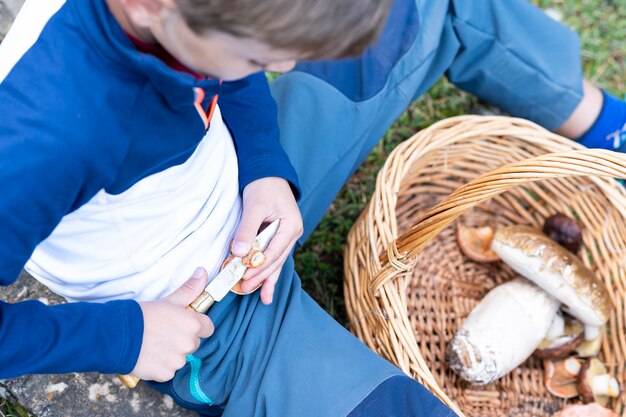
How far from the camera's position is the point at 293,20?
0.62 m

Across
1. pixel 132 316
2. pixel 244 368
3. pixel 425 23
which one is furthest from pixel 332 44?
pixel 425 23

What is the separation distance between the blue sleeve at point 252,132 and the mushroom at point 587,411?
76cm

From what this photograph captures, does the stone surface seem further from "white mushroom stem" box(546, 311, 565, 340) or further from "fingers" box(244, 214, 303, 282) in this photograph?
"white mushroom stem" box(546, 311, 565, 340)

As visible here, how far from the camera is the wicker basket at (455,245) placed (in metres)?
1.13

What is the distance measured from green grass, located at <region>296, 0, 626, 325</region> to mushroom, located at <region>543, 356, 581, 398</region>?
18.3 inches

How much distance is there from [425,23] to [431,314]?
2.05 feet

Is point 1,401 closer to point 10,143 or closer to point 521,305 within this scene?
point 10,143

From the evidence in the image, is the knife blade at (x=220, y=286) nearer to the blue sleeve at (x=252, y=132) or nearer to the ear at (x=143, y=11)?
the blue sleeve at (x=252, y=132)

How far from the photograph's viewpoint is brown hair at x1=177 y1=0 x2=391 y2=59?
61 cm

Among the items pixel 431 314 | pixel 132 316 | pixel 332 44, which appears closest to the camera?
pixel 332 44

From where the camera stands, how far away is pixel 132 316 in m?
0.87

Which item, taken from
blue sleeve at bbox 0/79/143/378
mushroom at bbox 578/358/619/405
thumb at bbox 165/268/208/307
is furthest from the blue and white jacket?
mushroom at bbox 578/358/619/405

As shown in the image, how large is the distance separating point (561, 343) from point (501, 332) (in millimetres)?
195

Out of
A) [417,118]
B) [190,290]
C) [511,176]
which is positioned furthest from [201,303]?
[417,118]
